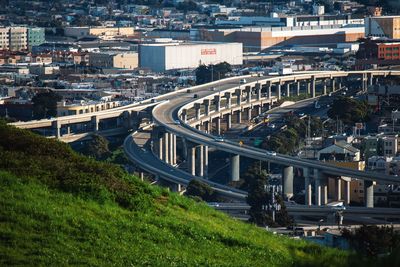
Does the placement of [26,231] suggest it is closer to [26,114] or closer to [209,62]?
[26,114]

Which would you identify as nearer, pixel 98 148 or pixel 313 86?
pixel 98 148

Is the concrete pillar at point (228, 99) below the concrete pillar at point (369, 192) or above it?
below

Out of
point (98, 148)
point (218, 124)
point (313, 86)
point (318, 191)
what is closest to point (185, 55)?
point (313, 86)

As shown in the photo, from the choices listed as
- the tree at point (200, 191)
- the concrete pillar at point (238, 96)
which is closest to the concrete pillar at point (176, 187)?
the tree at point (200, 191)

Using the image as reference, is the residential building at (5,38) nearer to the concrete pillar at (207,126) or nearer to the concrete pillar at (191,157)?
the concrete pillar at (207,126)

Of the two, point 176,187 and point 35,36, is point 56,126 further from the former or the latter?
point 35,36

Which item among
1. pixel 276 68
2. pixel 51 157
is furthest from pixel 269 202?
pixel 276 68
